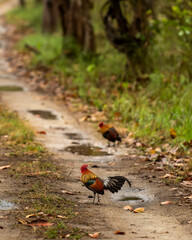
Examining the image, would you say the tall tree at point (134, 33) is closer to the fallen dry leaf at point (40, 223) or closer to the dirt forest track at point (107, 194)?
the dirt forest track at point (107, 194)

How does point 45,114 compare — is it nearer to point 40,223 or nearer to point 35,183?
point 35,183

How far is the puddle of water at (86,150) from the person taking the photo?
7746 mm

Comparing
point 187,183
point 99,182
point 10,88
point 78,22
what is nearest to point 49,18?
point 78,22

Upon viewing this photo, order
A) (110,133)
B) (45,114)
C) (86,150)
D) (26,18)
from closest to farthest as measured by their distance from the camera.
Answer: (110,133)
(86,150)
(45,114)
(26,18)

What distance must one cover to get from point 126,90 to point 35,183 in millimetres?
5651

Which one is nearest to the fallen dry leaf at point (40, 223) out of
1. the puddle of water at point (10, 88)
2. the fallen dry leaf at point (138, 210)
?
the fallen dry leaf at point (138, 210)

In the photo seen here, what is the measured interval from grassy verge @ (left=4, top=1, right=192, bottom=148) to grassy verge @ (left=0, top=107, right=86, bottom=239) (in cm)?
214

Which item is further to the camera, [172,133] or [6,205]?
[172,133]

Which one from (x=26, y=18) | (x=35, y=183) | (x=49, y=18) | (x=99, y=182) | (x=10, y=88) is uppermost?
(x=49, y=18)

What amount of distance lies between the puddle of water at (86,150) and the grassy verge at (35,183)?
0.54 m

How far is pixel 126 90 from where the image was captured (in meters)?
11.1

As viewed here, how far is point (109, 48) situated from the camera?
16062mm

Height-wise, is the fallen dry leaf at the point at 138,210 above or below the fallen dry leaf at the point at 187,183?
above

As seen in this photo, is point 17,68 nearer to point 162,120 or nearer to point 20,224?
point 162,120
